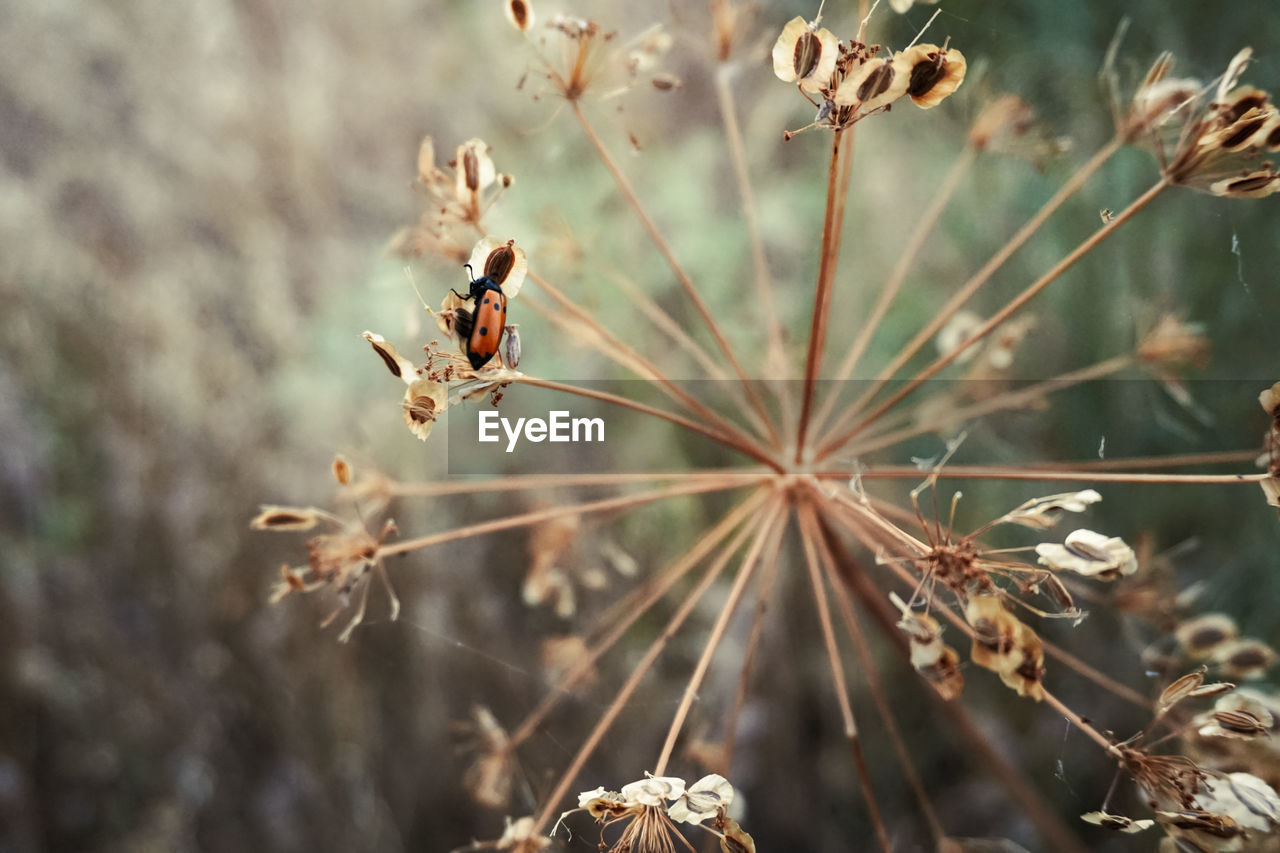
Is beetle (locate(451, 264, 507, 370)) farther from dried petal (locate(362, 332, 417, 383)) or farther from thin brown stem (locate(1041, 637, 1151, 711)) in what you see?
thin brown stem (locate(1041, 637, 1151, 711))

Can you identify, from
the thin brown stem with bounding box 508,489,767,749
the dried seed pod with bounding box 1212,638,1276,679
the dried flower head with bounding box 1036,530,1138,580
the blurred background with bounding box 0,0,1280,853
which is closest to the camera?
the dried flower head with bounding box 1036,530,1138,580

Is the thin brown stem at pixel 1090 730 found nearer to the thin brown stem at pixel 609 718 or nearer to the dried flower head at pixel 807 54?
the thin brown stem at pixel 609 718

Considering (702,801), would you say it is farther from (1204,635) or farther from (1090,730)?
(1204,635)

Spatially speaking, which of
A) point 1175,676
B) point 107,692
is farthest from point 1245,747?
point 107,692

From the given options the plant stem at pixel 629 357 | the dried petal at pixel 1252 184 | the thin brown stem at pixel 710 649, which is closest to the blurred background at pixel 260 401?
the plant stem at pixel 629 357

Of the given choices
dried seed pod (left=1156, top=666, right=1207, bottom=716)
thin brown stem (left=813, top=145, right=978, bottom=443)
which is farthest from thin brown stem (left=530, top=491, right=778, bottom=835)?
dried seed pod (left=1156, top=666, right=1207, bottom=716)

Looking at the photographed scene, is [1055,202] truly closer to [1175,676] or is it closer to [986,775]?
[1175,676]
